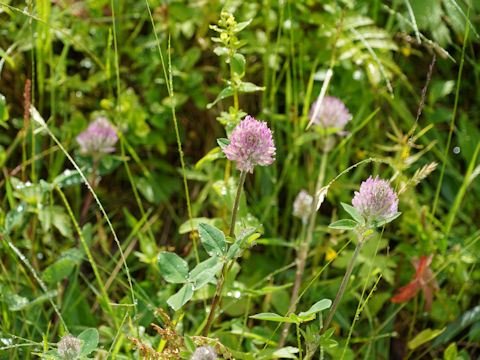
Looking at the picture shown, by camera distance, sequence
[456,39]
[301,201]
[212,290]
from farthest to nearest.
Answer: [456,39]
[301,201]
[212,290]

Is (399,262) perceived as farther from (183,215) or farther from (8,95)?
(8,95)

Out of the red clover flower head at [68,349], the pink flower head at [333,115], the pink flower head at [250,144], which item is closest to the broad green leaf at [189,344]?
the red clover flower head at [68,349]

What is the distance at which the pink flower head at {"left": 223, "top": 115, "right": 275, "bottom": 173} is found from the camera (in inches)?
47.8

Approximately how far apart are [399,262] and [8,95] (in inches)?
68.0

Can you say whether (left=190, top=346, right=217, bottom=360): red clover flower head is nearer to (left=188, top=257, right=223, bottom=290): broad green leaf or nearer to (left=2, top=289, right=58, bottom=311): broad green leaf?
(left=188, top=257, right=223, bottom=290): broad green leaf

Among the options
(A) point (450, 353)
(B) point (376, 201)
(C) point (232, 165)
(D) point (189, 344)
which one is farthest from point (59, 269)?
(A) point (450, 353)

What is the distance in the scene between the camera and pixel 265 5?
2027 millimetres

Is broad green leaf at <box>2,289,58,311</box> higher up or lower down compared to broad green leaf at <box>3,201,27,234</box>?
lower down

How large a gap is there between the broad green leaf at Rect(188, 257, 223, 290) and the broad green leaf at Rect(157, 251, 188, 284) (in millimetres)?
35

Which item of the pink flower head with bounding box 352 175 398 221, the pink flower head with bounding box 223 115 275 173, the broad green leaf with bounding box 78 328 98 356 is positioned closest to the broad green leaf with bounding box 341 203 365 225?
the pink flower head with bounding box 352 175 398 221

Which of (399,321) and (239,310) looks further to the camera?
(399,321)

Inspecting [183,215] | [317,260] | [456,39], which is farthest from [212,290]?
[456,39]

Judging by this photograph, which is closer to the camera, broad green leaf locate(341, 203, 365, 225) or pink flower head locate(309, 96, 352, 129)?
broad green leaf locate(341, 203, 365, 225)

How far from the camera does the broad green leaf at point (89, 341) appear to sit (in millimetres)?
1198
